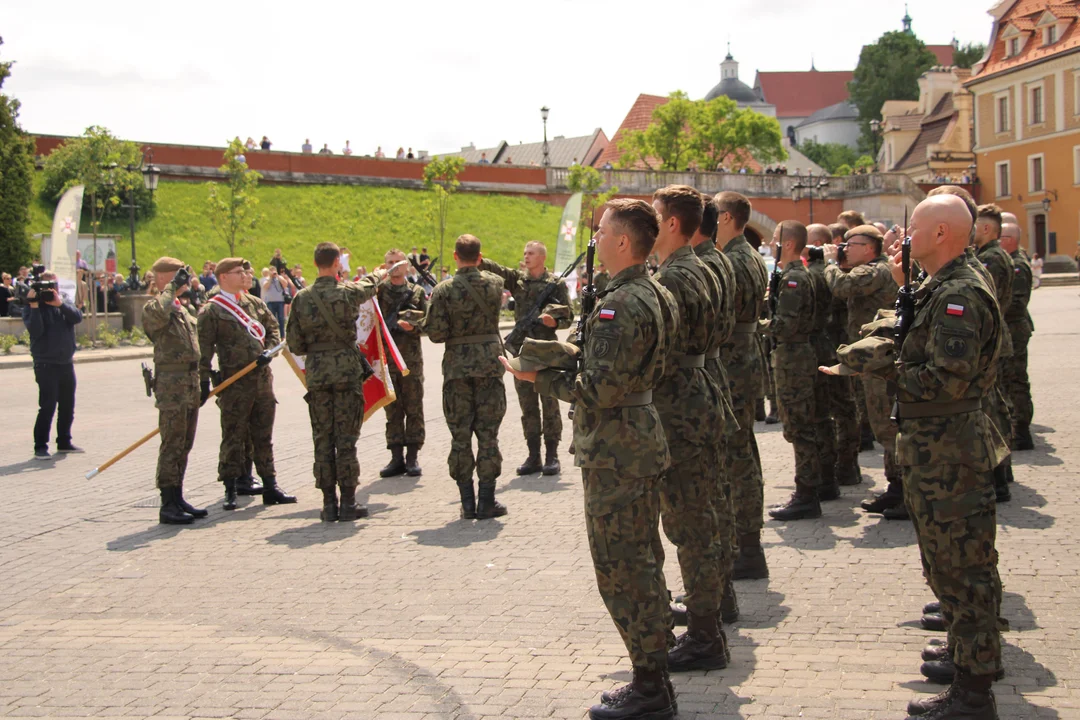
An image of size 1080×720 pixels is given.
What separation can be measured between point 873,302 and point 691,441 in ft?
13.6

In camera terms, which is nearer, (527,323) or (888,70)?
(527,323)

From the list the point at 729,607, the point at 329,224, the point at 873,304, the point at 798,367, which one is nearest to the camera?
the point at 729,607

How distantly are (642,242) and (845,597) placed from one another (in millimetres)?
2767

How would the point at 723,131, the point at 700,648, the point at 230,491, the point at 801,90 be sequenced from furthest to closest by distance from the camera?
the point at 801,90 → the point at 723,131 → the point at 230,491 → the point at 700,648

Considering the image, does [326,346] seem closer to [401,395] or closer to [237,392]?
[237,392]

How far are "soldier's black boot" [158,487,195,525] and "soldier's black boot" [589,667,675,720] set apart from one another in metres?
5.51

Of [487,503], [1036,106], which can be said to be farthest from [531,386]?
[1036,106]

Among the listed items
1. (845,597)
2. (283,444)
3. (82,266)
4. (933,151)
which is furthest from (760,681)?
(933,151)

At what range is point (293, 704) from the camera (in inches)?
203

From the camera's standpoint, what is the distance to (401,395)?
11438 mm

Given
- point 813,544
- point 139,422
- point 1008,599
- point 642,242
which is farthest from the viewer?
point 139,422

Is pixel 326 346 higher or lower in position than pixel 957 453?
higher

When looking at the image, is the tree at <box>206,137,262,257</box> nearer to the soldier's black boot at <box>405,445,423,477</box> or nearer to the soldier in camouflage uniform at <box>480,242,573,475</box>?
the soldier's black boot at <box>405,445,423,477</box>

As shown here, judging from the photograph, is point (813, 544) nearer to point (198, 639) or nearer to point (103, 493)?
point (198, 639)
